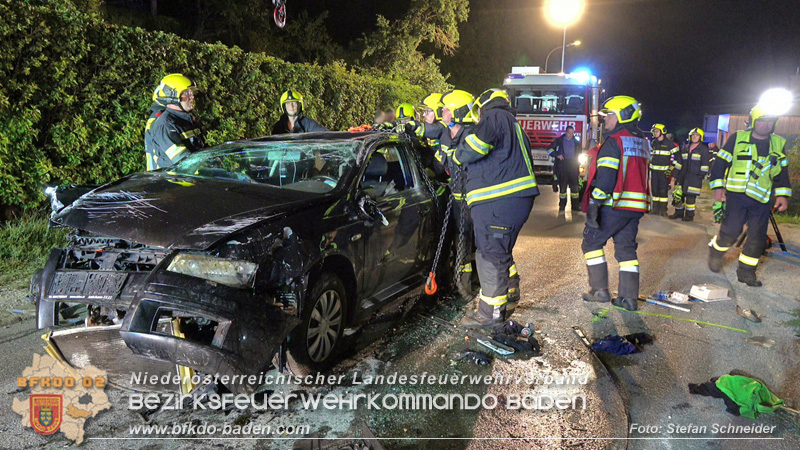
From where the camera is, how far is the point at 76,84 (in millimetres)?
5797

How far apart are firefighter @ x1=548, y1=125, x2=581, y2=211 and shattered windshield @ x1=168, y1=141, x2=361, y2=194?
742 cm

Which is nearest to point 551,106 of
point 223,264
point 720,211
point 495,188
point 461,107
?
point 720,211

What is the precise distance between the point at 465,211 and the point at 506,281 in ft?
3.10

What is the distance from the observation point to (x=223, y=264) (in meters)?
2.85

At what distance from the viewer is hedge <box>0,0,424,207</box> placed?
17.5ft

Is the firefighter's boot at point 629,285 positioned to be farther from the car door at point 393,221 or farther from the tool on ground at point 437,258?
the car door at point 393,221

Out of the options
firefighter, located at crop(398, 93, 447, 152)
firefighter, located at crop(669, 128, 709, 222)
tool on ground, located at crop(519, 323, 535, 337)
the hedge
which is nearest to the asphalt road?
tool on ground, located at crop(519, 323, 535, 337)

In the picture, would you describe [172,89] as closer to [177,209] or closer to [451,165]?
[177,209]

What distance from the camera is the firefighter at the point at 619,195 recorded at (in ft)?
16.3

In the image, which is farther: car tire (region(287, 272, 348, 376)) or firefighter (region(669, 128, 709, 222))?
firefighter (region(669, 128, 709, 222))

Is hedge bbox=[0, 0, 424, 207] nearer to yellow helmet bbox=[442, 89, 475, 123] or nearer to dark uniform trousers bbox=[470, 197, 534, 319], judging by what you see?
yellow helmet bbox=[442, 89, 475, 123]

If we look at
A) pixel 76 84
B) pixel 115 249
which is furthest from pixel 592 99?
pixel 115 249

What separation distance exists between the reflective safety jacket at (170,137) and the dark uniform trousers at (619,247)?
3.90 m

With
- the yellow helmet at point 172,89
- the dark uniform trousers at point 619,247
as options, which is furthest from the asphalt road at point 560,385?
the yellow helmet at point 172,89
